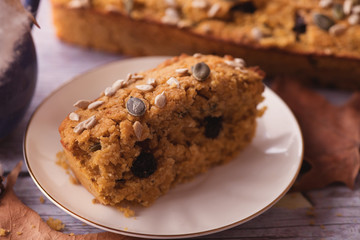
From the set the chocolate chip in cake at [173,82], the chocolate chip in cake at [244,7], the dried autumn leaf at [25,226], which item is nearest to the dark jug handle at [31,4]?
the chocolate chip in cake at [173,82]

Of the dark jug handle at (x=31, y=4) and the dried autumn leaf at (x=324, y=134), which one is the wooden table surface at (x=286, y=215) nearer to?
the dried autumn leaf at (x=324, y=134)

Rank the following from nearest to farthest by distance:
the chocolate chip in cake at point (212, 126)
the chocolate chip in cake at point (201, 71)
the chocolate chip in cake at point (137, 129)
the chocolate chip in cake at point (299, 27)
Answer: the chocolate chip in cake at point (137, 129), the chocolate chip in cake at point (201, 71), the chocolate chip in cake at point (212, 126), the chocolate chip in cake at point (299, 27)

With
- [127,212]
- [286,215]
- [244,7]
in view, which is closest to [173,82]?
[127,212]

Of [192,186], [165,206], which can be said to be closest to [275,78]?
[192,186]

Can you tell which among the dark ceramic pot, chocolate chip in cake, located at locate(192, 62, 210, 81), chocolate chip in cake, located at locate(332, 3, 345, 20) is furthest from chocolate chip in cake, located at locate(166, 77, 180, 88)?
chocolate chip in cake, located at locate(332, 3, 345, 20)

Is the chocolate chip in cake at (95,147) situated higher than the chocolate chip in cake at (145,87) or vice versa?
the chocolate chip in cake at (145,87)

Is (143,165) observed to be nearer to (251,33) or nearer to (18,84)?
(18,84)
